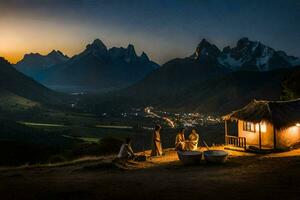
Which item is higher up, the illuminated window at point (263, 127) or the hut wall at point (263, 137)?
the illuminated window at point (263, 127)

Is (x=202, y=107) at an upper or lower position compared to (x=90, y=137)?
upper

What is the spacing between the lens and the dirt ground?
14.1 meters

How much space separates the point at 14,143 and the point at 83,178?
48.6 meters

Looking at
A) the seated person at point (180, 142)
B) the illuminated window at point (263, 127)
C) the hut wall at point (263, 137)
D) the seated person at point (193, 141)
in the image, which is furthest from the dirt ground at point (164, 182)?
the illuminated window at point (263, 127)

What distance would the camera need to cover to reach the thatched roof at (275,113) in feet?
95.5

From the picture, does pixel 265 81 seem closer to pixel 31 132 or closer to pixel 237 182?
pixel 31 132

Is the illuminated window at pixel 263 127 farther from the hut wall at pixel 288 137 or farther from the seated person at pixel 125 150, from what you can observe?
the seated person at pixel 125 150

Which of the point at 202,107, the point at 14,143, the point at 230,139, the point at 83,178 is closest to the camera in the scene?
the point at 83,178

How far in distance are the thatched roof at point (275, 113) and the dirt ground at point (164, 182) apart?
6.82 meters

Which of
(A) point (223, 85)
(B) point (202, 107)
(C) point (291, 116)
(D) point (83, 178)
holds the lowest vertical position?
(D) point (83, 178)

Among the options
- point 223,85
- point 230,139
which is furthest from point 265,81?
point 230,139

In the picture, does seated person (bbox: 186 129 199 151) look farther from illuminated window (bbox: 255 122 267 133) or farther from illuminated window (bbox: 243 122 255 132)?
illuminated window (bbox: 255 122 267 133)

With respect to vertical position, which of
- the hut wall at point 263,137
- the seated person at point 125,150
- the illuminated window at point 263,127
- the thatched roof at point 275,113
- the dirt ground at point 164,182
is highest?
the thatched roof at point 275,113

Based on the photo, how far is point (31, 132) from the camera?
342 feet
